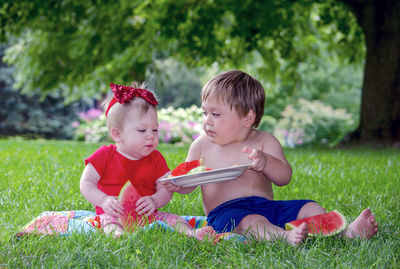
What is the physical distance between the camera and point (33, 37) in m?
13.7

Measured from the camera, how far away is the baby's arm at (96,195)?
9.42ft

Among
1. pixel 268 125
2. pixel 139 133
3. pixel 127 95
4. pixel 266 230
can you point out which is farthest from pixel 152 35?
pixel 268 125

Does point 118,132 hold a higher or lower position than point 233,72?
lower

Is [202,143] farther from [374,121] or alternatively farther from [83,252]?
[374,121]

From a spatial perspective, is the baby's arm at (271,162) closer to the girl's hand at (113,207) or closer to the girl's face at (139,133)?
the girl's face at (139,133)

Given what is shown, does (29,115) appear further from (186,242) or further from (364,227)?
(364,227)

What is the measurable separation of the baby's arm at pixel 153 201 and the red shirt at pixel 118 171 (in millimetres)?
106

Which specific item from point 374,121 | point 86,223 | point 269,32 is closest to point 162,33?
point 269,32

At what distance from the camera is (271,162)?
9.64 feet

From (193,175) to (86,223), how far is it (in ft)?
3.14

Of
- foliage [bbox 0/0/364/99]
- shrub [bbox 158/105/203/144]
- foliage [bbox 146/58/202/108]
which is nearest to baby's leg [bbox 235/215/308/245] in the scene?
foliage [bbox 0/0/364/99]

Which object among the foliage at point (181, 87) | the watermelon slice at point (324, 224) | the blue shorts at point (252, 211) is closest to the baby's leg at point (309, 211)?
the blue shorts at point (252, 211)

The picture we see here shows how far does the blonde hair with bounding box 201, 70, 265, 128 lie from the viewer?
3.04 metres

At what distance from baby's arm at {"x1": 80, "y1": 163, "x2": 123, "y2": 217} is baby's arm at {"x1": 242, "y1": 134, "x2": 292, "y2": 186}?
0.95m
